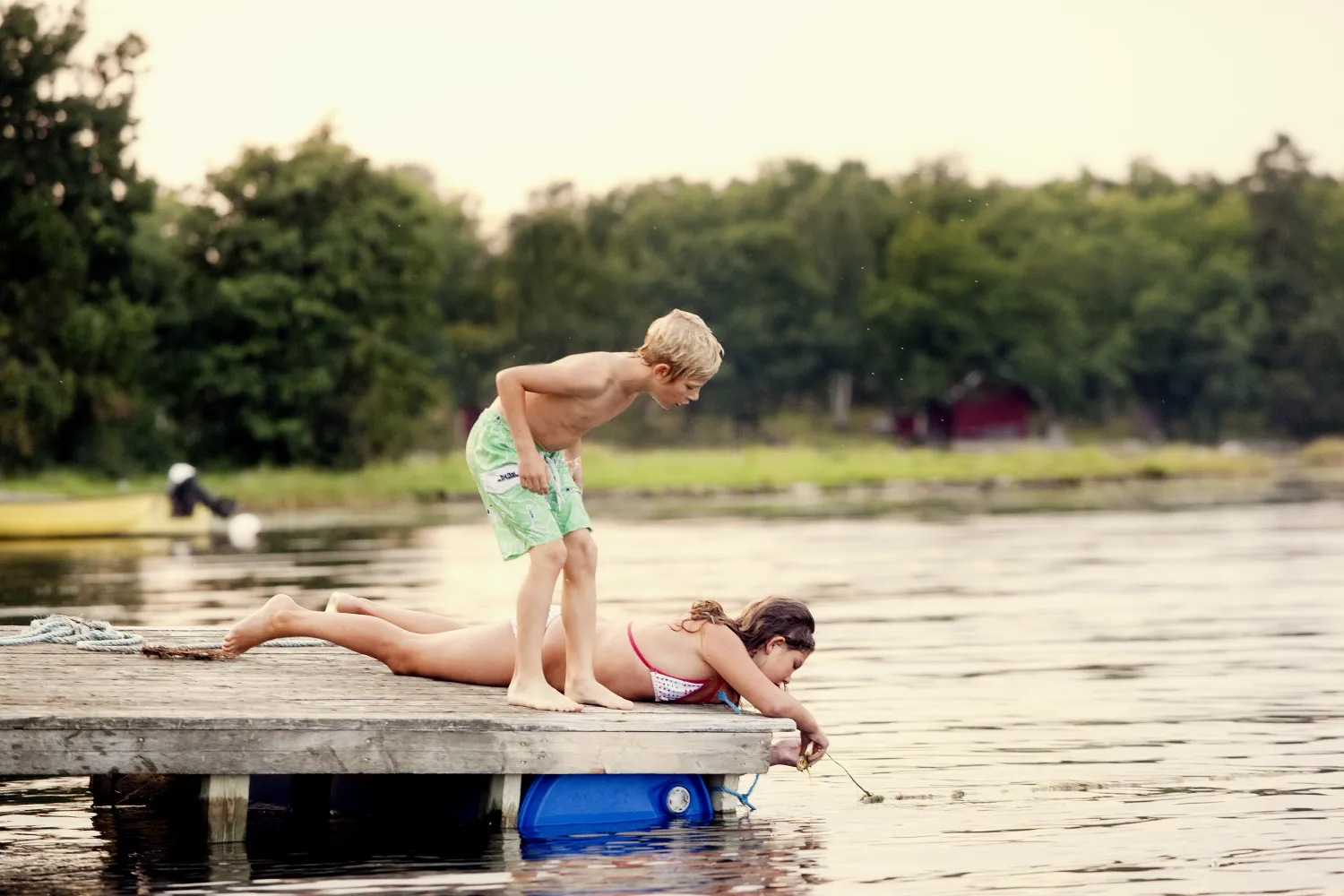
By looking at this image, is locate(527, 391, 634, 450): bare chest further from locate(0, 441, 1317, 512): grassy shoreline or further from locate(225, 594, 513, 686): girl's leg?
locate(0, 441, 1317, 512): grassy shoreline

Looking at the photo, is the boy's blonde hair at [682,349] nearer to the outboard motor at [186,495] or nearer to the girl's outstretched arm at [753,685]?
the girl's outstretched arm at [753,685]

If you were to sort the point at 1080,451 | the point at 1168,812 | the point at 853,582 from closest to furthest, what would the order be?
the point at 1168,812 → the point at 853,582 → the point at 1080,451

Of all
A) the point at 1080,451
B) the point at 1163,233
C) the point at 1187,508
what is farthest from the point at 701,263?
the point at 1187,508

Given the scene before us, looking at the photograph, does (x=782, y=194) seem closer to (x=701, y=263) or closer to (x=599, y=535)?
(x=701, y=263)

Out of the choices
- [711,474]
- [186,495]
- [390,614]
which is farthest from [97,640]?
[711,474]

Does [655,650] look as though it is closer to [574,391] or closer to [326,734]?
[574,391]

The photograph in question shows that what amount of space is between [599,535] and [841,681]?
22.7 m

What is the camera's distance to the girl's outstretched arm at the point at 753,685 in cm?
926

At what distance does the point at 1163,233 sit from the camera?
11912 cm

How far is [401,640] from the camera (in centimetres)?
1004

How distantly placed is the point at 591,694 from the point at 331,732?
1276mm

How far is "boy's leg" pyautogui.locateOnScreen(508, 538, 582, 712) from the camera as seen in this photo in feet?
29.7

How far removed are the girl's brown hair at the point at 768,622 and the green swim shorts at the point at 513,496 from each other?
694 mm

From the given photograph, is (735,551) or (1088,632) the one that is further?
(735,551)
